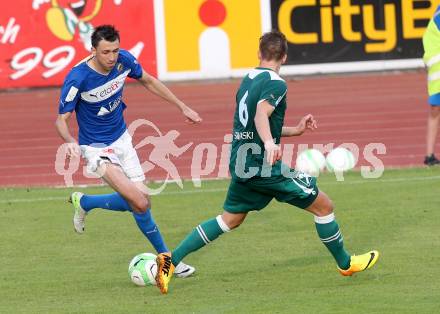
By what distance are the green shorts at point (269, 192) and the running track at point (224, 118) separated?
5850 mm

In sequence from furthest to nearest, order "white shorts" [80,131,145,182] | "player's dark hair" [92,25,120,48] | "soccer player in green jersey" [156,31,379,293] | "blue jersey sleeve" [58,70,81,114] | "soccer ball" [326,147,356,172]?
"soccer ball" [326,147,356,172]
"white shorts" [80,131,145,182]
"blue jersey sleeve" [58,70,81,114]
"player's dark hair" [92,25,120,48]
"soccer player in green jersey" [156,31,379,293]

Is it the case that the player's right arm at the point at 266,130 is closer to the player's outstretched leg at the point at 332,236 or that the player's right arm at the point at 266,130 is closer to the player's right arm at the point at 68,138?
the player's outstretched leg at the point at 332,236

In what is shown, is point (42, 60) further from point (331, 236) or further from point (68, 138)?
point (331, 236)

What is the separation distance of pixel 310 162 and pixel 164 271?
6.50 m

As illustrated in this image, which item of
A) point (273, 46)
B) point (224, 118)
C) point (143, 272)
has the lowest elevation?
point (224, 118)

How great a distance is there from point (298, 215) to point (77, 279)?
3090 millimetres

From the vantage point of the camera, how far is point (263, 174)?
7934 mm

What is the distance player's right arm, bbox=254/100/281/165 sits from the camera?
7.39 metres

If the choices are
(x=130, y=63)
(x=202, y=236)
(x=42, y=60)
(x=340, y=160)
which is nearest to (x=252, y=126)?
(x=202, y=236)

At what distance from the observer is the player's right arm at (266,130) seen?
739 centimetres

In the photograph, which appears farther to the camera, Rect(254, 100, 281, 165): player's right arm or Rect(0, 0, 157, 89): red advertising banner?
Rect(0, 0, 157, 89): red advertising banner

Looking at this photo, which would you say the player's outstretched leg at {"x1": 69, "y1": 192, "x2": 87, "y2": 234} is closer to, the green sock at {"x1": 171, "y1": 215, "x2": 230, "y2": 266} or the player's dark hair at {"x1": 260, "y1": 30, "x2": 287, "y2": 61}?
the green sock at {"x1": 171, "y1": 215, "x2": 230, "y2": 266}

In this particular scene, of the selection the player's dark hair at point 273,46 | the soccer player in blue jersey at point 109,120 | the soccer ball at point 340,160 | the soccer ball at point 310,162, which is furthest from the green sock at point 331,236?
the soccer ball at point 340,160

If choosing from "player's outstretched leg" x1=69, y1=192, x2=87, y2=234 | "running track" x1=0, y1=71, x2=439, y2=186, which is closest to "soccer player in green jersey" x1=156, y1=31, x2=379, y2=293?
"player's outstretched leg" x1=69, y1=192, x2=87, y2=234
